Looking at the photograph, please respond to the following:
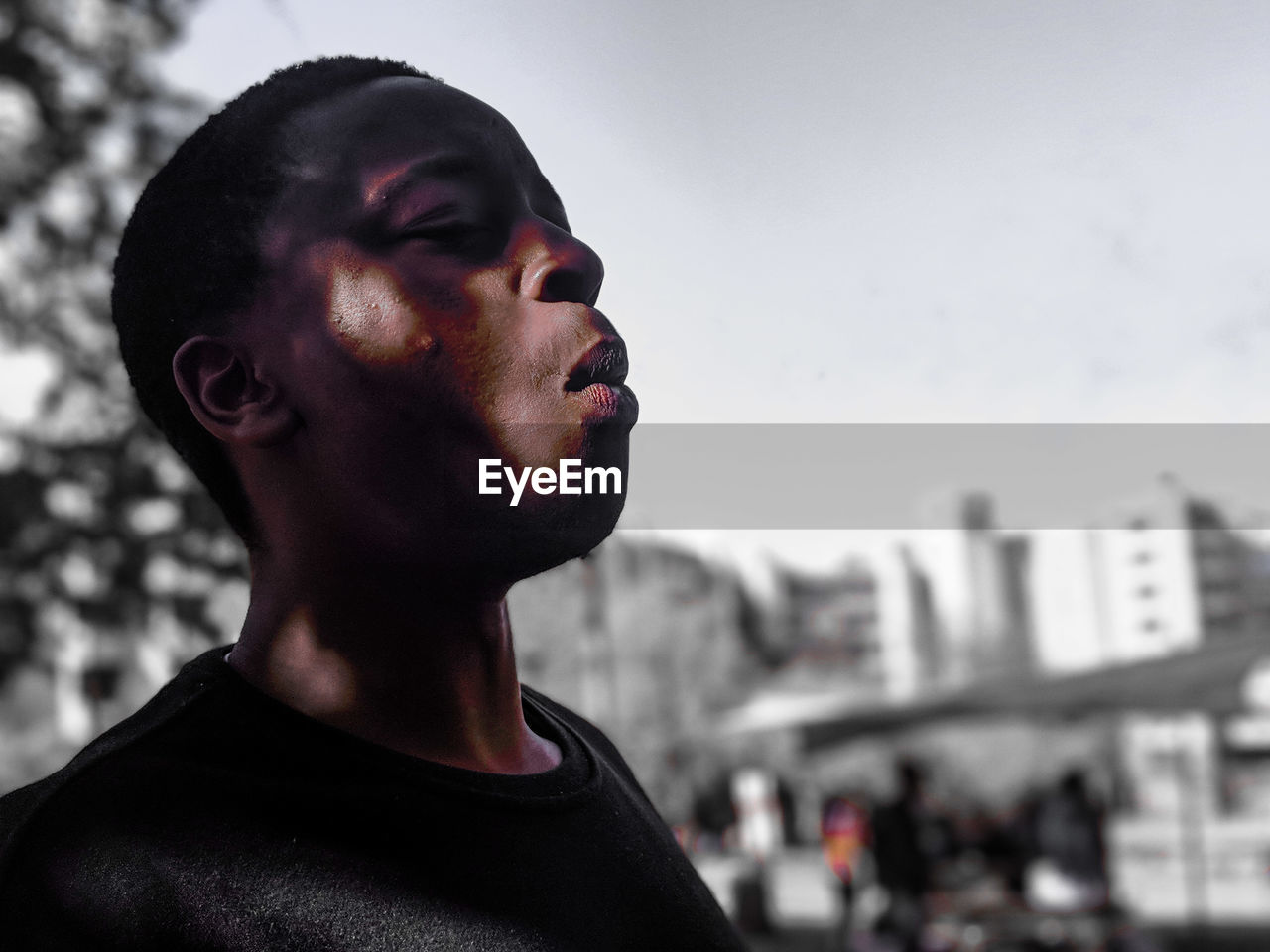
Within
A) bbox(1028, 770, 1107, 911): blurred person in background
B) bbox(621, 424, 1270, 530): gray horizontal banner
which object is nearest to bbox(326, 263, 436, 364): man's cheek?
bbox(621, 424, 1270, 530): gray horizontal banner

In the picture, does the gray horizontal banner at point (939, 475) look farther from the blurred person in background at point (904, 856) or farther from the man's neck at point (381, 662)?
the blurred person in background at point (904, 856)

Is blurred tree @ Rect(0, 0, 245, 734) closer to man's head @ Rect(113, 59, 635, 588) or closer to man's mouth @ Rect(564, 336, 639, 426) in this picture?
man's head @ Rect(113, 59, 635, 588)

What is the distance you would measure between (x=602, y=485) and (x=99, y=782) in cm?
62

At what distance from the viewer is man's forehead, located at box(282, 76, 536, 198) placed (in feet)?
4.38

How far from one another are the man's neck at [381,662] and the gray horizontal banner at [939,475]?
0.46 m

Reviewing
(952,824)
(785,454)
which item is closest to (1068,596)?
(785,454)

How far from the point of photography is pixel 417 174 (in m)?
1.35

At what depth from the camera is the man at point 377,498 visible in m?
1.23

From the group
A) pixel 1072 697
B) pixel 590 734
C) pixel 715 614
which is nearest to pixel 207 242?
pixel 590 734

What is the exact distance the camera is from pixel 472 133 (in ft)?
4.62

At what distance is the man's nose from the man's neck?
1.23ft

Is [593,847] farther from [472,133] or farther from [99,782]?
[472,133]

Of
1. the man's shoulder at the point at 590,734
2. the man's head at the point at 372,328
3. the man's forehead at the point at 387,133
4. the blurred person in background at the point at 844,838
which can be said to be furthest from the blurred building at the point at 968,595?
the man's forehead at the point at 387,133

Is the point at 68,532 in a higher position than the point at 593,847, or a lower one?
higher
